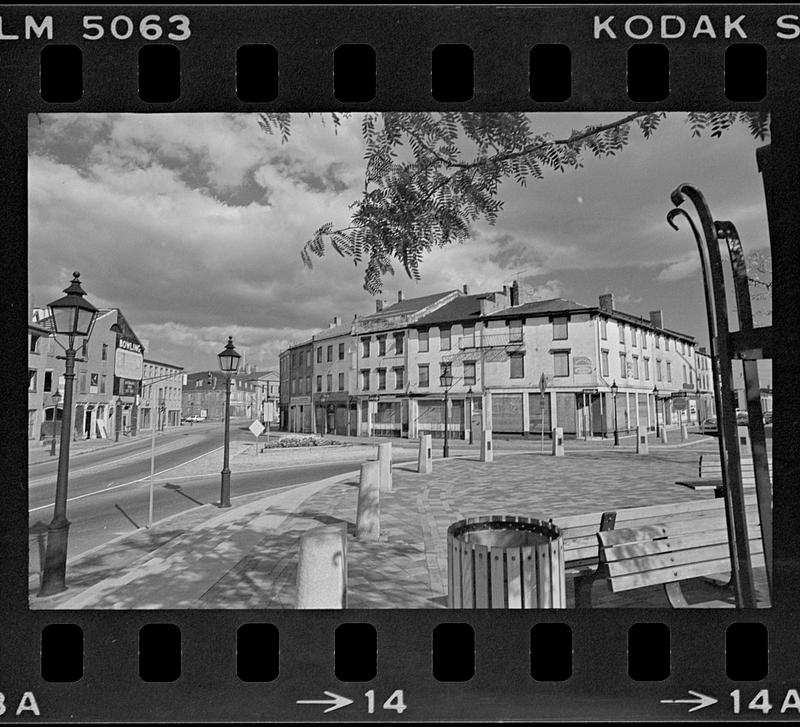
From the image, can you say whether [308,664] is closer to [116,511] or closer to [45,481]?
[45,481]

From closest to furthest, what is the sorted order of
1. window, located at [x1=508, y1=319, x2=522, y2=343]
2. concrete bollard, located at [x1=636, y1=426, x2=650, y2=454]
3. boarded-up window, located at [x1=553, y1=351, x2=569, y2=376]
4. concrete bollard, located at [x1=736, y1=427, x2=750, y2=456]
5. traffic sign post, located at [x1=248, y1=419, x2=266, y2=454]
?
concrete bollard, located at [x1=736, y1=427, x2=750, y2=456]
window, located at [x1=508, y1=319, x2=522, y2=343]
boarded-up window, located at [x1=553, y1=351, x2=569, y2=376]
concrete bollard, located at [x1=636, y1=426, x2=650, y2=454]
traffic sign post, located at [x1=248, y1=419, x2=266, y2=454]

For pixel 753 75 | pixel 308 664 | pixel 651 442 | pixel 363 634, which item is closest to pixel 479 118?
pixel 753 75

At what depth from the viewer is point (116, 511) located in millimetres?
8625

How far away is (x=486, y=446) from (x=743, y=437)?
19.0 feet

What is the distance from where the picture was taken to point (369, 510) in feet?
21.0

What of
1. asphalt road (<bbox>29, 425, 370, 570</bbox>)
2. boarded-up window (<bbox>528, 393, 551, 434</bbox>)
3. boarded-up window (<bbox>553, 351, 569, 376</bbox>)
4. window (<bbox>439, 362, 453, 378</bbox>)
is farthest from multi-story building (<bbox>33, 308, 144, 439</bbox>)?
boarded-up window (<bbox>528, 393, 551, 434</bbox>)

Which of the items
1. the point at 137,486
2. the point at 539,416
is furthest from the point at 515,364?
the point at 137,486

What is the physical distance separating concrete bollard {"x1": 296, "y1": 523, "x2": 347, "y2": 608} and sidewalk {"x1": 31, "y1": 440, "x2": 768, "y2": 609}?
39.8 inches

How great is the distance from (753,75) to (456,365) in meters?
4.55

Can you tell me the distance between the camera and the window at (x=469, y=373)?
20.5ft

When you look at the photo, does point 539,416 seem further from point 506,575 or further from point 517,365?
point 506,575

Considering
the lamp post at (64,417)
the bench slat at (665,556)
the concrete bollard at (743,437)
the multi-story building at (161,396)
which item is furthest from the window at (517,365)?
the lamp post at (64,417)

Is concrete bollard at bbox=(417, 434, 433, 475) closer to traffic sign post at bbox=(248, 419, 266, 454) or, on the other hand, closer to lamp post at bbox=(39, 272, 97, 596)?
traffic sign post at bbox=(248, 419, 266, 454)

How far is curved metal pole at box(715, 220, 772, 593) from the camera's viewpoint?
262cm
